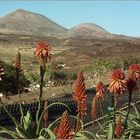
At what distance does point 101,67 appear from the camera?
1988 inches

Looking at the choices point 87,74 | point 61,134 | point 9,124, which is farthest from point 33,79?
point 61,134

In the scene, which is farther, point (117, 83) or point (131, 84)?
point (131, 84)

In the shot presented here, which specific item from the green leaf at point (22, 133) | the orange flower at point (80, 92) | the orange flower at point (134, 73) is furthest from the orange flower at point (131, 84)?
the green leaf at point (22, 133)

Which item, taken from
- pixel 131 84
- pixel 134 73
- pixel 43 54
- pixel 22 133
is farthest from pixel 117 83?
pixel 22 133

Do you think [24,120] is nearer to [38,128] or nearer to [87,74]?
[38,128]

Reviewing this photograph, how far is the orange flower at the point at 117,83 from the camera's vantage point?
4.69 metres

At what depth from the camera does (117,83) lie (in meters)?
4.71

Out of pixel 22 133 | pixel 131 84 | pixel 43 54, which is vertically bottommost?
pixel 22 133

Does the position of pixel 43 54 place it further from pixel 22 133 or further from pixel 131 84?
pixel 22 133

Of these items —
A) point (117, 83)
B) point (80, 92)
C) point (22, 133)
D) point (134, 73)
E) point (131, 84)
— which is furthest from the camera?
point (22, 133)

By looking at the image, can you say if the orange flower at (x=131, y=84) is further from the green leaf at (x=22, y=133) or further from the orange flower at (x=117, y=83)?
the green leaf at (x=22, y=133)

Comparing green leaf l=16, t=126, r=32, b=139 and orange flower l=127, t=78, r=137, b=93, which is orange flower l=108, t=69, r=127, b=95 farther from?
green leaf l=16, t=126, r=32, b=139

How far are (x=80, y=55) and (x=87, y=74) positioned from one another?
160 feet

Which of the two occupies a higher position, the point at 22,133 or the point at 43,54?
the point at 43,54
